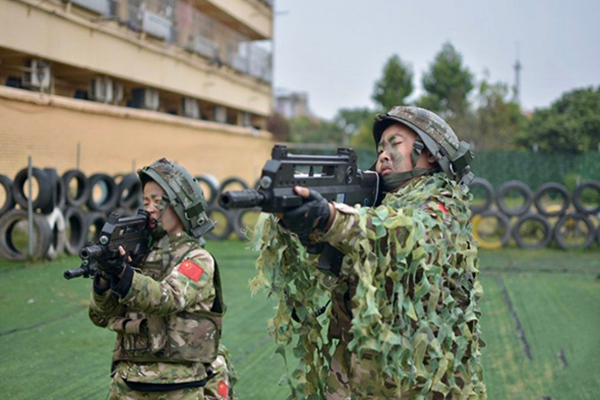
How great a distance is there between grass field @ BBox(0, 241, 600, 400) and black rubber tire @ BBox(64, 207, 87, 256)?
0.86 metres

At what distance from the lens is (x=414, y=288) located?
2656 mm

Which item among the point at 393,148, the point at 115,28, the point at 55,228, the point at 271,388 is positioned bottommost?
the point at 271,388

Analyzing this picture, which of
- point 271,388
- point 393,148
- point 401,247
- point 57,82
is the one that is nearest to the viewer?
point 401,247

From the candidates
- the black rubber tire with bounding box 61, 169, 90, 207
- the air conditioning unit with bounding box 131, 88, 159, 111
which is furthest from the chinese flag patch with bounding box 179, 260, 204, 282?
the air conditioning unit with bounding box 131, 88, 159, 111

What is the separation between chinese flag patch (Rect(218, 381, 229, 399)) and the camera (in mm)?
3633

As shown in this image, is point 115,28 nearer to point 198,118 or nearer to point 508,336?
point 198,118

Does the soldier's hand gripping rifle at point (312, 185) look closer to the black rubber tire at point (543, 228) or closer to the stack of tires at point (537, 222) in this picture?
the stack of tires at point (537, 222)

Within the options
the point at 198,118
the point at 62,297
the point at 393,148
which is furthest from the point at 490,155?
the point at 393,148

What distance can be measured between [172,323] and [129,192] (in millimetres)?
10592

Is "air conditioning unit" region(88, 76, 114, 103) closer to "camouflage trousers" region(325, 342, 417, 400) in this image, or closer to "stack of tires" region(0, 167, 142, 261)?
"stack of tires" region(0, 167, 142, 261)

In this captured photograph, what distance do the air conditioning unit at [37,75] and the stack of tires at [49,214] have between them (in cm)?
263

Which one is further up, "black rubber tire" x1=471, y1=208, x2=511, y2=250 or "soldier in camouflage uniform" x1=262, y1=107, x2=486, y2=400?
"soldier in camouflage uniform" x1=262, y1=107, x2=486, y2=400

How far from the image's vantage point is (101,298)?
3.35m

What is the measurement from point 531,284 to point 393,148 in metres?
8.52
